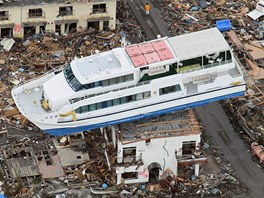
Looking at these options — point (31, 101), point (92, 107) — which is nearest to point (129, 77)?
point (92, 107)

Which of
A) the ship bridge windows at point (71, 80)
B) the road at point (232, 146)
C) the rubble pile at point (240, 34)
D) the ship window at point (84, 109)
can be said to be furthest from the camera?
the rubble pile at point (240, 34)

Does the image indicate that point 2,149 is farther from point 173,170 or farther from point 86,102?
point 173,170

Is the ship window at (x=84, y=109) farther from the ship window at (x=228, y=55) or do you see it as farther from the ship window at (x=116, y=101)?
the ship window at (x=228, y=55)

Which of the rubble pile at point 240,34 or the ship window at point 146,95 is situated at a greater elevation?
the ship window at point 146,95

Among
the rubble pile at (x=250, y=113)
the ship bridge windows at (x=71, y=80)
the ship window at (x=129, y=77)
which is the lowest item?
the rubble pile at (x=250, y=113)

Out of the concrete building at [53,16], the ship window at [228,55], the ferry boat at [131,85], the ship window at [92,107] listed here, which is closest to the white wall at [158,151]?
the ferry boat at [131,85]

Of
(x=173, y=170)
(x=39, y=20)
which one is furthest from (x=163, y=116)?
(x=39, y=20)

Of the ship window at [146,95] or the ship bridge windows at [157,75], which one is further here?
the ship window at [146,95]

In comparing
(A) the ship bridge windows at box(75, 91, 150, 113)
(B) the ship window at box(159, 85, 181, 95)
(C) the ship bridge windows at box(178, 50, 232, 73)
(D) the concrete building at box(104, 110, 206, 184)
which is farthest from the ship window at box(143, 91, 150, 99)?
(C) the ship bridge windows at box(178, 50, 232, 73)
